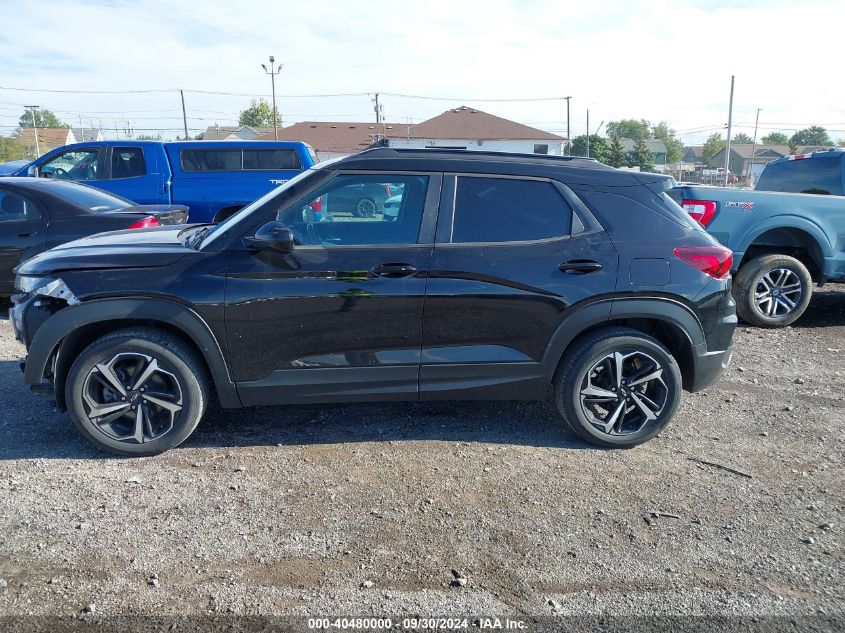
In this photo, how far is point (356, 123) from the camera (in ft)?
201

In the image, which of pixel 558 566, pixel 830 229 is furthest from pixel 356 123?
pixel 558 566

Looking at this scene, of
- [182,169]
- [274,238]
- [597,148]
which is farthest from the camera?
[597,148]

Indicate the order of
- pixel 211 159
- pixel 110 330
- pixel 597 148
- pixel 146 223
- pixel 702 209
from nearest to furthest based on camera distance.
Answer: pixel 110 330, pixel 702 209, pixel 146 223, pixel 211 159, pixel 597 148

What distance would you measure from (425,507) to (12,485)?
2.32 m

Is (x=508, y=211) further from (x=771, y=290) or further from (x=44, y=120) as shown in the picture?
(x=44, y=120)

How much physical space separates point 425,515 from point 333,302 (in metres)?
1.33

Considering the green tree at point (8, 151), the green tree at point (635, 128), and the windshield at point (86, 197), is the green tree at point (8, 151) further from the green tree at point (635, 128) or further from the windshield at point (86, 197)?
the green tree at point (635, 128)

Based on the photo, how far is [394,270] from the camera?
3963mm

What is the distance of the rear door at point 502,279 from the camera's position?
4.03 m

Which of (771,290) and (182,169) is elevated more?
(182,169)

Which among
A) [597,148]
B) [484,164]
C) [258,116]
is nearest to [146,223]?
[484,164]

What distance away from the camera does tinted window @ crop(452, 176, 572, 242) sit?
161 inches

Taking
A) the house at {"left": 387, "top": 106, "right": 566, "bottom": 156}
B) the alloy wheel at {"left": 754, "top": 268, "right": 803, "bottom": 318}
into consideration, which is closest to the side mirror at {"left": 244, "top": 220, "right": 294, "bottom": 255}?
the alloy wheel at {"left": 754, "top": 268, "right": 803, "bottom": 318}

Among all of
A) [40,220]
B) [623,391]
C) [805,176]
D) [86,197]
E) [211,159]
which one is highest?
[211,159]
